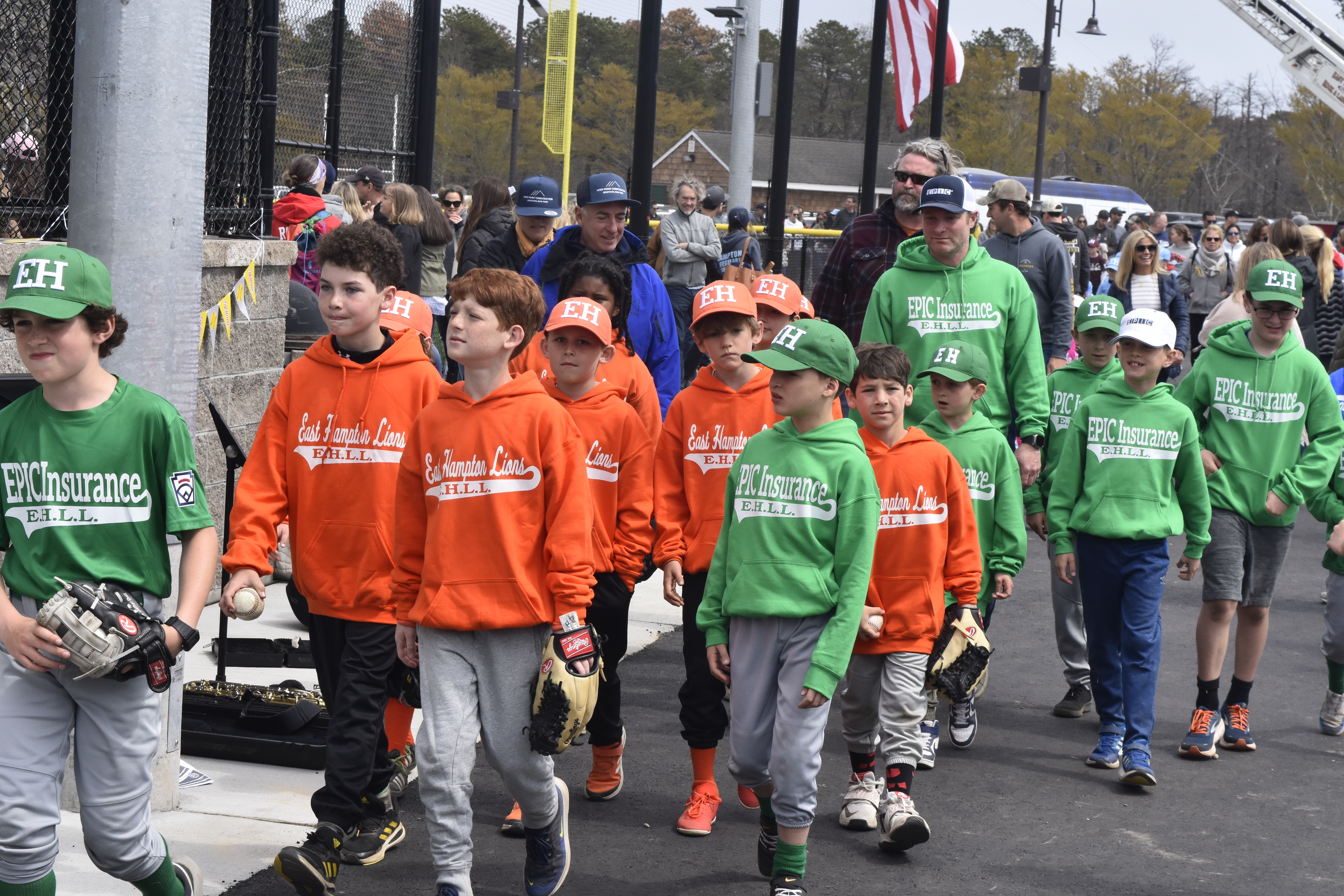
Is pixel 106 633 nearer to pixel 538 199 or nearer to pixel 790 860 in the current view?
pixel 790 860

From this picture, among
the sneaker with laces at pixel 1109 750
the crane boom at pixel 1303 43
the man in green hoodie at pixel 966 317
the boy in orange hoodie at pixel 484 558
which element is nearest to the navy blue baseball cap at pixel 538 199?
the man in green hoodie at pixel 966 317

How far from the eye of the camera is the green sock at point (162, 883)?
3.70 metres

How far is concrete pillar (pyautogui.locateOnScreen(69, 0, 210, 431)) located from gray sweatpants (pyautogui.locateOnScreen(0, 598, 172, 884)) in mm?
1212

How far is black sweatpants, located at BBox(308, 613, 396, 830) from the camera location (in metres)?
4.34

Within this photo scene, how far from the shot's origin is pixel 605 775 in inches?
214

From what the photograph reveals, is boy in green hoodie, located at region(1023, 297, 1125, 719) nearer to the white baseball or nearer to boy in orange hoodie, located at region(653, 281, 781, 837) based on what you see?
boy in orange hoodie, located at region(653, 281, 781, 837)

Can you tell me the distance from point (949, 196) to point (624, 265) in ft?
4.54

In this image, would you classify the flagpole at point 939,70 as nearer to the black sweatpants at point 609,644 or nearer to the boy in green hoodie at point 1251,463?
the boy in green hoodie at point 1251,463

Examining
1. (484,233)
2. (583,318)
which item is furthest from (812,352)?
(484,233)

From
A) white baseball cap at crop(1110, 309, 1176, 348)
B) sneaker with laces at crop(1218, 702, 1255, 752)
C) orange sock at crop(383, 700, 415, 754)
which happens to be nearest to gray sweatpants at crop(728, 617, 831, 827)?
orange sock at crop(383, 700, 415, 754)

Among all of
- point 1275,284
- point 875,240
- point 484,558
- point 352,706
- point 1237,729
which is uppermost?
point 875,240

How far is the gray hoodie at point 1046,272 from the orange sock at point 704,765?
3820mm

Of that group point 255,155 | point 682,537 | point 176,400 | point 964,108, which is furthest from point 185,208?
point 964,108

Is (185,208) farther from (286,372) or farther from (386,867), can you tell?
(386,867)
